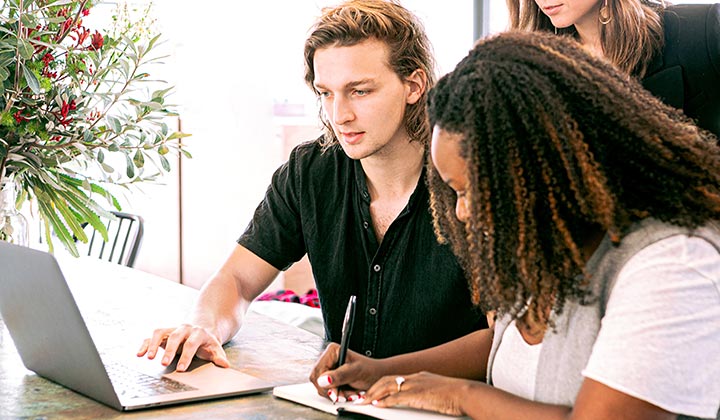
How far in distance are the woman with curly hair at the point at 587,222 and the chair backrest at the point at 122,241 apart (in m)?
1.92

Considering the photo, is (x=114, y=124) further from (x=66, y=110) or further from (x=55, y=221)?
(x=55, y=221)

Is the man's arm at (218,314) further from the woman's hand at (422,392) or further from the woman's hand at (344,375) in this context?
the woman's hand at (422,392)

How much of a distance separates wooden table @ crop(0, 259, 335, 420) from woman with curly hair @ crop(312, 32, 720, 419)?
1.10 ft

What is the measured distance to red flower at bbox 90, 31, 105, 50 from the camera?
1.69m

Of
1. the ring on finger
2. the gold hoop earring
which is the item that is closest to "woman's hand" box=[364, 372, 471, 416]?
the ring on finger

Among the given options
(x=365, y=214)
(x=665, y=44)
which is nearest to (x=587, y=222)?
(x=365, y=214)

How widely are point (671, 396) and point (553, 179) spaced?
262mm

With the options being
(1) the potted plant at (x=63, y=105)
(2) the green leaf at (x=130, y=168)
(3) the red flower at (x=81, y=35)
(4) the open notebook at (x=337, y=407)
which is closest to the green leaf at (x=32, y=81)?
(1) the potted plant at (x=63, y=105)

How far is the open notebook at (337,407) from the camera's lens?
118cm

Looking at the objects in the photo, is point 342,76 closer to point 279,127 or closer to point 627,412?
point 627,412

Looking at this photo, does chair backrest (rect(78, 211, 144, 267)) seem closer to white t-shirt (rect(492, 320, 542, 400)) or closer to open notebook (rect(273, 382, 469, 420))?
open notebook (rect(273, 382, 469, 420))

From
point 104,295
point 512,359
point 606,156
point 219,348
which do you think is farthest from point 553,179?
point 104,295

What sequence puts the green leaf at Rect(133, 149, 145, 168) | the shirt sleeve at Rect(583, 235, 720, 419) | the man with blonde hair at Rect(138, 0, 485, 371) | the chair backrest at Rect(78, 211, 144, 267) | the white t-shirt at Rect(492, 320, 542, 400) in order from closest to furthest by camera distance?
the shirt sleeve at Rect(583, 235, 720, 419), the white t-shirt at Rect(492, 320, 542, 400), the man with blonde hair at Rect(138, 0, 485, 371), the green leaf at Rect(133, 149, 145, 168), the chair backrest at Rect(78, 211, 144, 267)

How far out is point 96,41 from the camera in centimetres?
169
